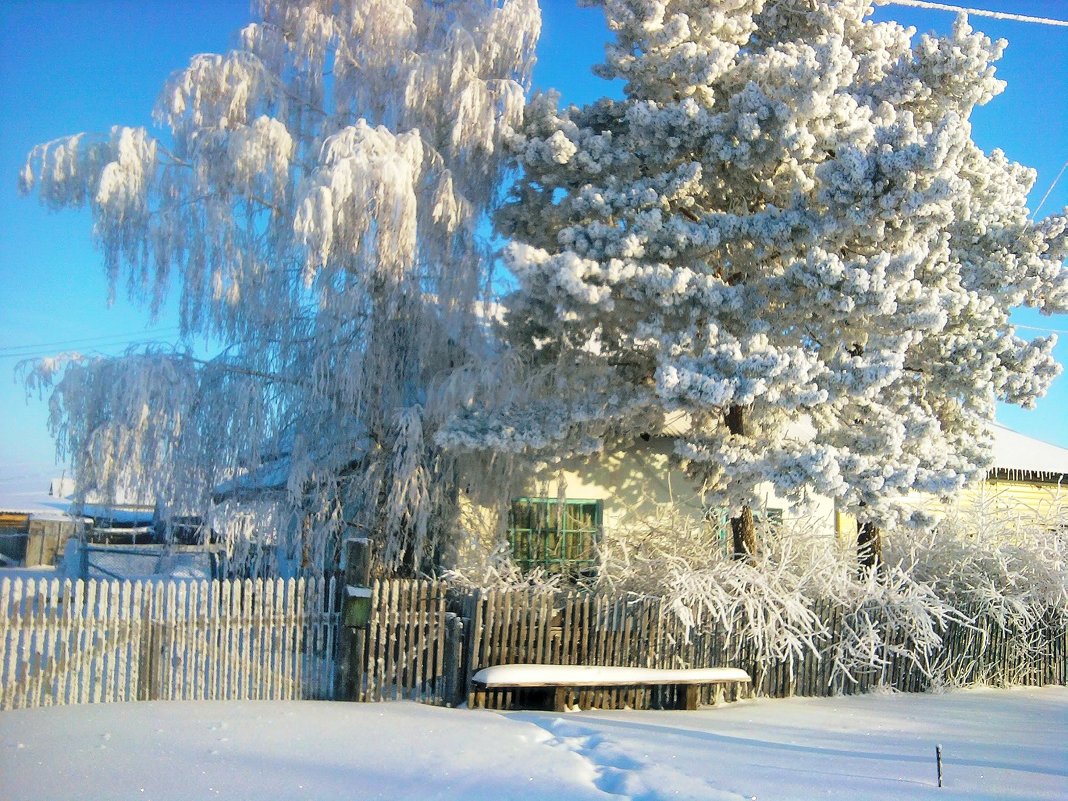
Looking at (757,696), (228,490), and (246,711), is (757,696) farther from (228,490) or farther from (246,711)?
(228,490)

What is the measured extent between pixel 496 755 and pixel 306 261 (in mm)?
6405

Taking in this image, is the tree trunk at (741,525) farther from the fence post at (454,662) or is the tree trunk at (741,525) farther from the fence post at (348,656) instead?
the fence post at (348,656)

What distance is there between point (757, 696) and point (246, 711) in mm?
6288

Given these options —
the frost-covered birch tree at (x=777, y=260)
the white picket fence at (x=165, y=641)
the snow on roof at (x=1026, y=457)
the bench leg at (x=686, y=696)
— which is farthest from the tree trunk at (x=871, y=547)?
the white picket fence at (x=165, y=641)

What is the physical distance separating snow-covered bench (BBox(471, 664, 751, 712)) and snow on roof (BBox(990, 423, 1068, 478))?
A: 31.5 ft

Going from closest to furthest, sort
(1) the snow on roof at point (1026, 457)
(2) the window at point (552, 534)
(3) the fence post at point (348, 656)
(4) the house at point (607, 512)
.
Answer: (3) the fence post at point (348, 656)
(4) the house at point (607, 512)
(2) the window at point (552, 534)
(1) the snow on roof at point (1026, 457)

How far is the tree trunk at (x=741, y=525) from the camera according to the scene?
12.5 m

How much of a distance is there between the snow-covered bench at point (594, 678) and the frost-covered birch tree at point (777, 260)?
2.21 m

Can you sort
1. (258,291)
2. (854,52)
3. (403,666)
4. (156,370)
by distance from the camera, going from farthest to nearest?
(854,52), (258,291), (156,370), (403,666)

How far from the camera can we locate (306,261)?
37.1 feet

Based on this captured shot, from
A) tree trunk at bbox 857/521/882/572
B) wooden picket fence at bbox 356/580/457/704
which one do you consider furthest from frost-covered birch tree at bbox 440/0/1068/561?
wooden picket fence at bbox 356/580/457/704

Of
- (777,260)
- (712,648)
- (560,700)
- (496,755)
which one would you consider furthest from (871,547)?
(496,755)

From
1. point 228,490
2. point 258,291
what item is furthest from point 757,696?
point 258,291

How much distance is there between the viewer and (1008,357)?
506 inches
